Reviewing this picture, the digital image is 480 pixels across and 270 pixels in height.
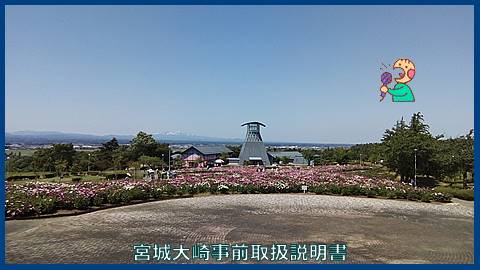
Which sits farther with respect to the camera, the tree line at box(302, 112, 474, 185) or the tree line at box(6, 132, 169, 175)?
the tree line at box(6, 132, 169, 175)

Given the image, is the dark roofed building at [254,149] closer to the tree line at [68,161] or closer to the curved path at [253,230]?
the tree line at [68,161]

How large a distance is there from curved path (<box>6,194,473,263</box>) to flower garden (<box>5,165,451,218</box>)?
30.0 inches

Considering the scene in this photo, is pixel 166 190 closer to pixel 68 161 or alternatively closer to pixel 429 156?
pixel 429 156

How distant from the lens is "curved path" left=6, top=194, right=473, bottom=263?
23.5ft

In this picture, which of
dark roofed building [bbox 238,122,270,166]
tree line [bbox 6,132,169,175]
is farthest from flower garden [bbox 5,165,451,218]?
dark roofed building [bbox 238,122,270,166]

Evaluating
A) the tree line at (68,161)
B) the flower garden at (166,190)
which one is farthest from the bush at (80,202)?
the tree line at (68,161)

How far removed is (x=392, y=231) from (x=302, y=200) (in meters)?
5.63

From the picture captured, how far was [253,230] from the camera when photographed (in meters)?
9.22

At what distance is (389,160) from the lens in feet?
81.1

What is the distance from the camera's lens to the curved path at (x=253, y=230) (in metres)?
7.17

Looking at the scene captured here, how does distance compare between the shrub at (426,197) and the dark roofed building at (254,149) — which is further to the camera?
the dark roofed building at (254,149)

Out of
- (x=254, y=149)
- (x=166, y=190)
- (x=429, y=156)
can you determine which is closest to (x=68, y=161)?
(x=254, y=149)

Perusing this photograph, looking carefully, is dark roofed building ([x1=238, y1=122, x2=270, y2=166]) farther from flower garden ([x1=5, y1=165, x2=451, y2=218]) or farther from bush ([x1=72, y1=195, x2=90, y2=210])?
bush ([x1=72, y1=195, x2=90, y2=210])

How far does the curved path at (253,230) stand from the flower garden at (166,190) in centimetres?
76
